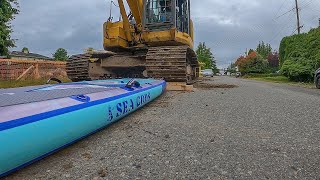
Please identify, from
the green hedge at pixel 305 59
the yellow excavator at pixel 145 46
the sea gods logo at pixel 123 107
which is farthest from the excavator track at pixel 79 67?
the green hedge at pixel 305 59

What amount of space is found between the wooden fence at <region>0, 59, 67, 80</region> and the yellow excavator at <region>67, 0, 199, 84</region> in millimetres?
4707

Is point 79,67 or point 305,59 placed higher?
point 305,59

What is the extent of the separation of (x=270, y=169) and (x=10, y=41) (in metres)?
15.0

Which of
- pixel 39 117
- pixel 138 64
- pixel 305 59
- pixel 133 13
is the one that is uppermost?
pixel 133 13

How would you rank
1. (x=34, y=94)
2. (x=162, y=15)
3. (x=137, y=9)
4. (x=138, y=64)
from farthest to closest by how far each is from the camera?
(x=137, y=9) → (x=138, y=64) → (x=162, y=15) → (x=34, y=94)

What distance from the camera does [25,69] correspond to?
14.5m

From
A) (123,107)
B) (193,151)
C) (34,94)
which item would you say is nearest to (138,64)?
(123,107)

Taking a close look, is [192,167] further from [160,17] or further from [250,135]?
[160,17]

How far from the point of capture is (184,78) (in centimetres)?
862

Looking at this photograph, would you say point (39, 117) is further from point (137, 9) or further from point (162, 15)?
Result: point (137, 9)

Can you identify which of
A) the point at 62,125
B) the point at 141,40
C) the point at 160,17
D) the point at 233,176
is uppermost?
the point at 160,17

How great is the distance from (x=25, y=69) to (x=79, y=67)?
5.61m

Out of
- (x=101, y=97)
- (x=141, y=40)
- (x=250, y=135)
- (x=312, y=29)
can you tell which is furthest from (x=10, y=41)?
(x=312, y=29)

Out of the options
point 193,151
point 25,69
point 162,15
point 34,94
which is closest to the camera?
point 193,151
